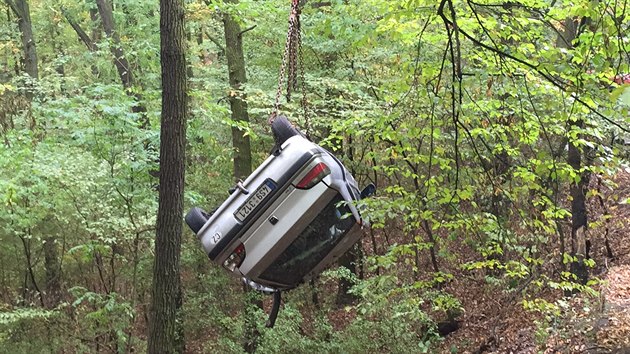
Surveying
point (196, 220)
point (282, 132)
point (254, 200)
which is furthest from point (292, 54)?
point (254, 200)

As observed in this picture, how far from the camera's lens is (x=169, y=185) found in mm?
6266

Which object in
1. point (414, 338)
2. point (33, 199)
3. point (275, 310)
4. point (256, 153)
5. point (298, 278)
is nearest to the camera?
point (298, 278)

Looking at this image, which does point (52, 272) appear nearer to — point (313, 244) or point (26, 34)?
point (26, 34)

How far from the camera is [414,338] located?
7.27 m

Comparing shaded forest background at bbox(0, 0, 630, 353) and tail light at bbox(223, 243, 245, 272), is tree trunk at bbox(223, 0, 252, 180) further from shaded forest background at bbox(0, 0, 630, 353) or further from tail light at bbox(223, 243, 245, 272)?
tail light at bbox(223, 243, 245, 272)

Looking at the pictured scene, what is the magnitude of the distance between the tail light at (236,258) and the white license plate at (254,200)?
0.17 m

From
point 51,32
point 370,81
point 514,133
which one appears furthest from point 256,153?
point 51,32

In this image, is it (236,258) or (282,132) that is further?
(282,132)

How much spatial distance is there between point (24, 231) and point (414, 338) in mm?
6588

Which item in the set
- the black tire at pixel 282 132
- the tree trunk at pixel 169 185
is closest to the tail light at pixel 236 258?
the black tire at pixel 282 132

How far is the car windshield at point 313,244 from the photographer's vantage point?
319 centimetres

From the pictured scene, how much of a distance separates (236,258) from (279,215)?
358mm

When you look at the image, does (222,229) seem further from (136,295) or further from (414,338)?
(136,295)

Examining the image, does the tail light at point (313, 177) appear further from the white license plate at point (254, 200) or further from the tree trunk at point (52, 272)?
the tree trunk at point (52, 272)
